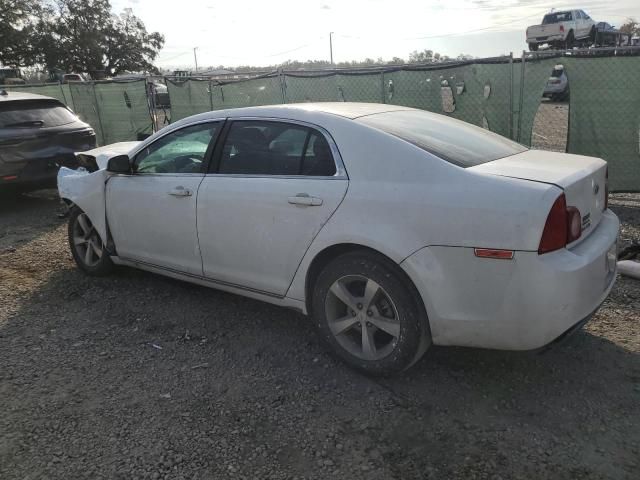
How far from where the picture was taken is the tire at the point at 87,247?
193 inches

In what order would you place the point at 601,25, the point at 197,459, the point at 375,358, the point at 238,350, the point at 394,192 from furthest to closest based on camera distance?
the point at 601,25, the point at 238,350, the point at 375,358, the point at 394,192, the point at 197,459

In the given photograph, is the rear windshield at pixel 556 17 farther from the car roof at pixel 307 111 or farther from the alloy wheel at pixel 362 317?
the alloy wheel at pixel 362 317

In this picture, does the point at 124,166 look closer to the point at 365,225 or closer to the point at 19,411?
the point at 19,411

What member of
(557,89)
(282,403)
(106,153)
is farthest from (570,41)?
(282,403)

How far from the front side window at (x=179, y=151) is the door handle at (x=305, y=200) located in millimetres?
966

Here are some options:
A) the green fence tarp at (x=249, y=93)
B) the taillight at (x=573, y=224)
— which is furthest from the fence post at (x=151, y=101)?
the taillight at (x=573, y=224)

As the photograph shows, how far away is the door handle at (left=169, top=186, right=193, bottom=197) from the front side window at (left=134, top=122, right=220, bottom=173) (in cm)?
15

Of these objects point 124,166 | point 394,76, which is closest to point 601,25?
point 394,76

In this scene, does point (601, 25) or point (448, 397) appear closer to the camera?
point (448, 397)

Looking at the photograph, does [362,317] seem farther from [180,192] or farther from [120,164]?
[120,164]

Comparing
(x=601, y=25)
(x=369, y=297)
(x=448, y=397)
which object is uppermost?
(x=601, y=25)

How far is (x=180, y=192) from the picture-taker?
3.92 meters

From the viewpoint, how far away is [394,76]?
794cm

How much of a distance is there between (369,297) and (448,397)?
694 millimetres
